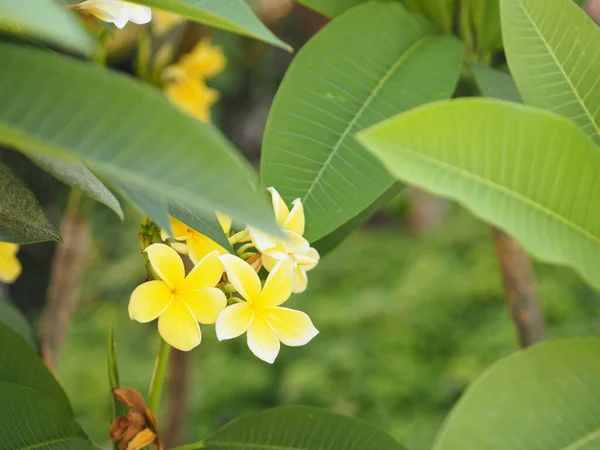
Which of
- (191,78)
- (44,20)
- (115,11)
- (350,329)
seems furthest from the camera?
(350,329)

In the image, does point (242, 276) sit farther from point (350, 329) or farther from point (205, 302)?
point (350, 329)

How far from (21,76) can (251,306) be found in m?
0.21

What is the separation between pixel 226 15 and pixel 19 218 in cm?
19

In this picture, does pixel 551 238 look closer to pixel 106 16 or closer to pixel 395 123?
pixel 395 123

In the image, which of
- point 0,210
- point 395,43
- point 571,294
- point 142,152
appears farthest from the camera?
point 571,294

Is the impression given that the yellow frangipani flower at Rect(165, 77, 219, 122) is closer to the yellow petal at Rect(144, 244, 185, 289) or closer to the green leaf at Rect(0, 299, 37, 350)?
the green leaf at Rect(0, 299, 37, 350)

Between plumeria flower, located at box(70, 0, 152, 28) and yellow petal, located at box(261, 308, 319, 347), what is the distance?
0.73 ft

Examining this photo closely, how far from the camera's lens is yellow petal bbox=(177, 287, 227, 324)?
0.45 m

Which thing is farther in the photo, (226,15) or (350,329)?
(350,329)

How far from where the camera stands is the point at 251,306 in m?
0.46

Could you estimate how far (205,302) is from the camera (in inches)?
17.9

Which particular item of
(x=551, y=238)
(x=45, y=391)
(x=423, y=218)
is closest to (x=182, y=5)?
(x=551, y=238)

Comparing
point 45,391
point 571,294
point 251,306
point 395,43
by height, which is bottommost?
point 571,294

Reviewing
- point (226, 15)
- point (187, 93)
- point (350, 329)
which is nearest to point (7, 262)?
point (226, 15)
